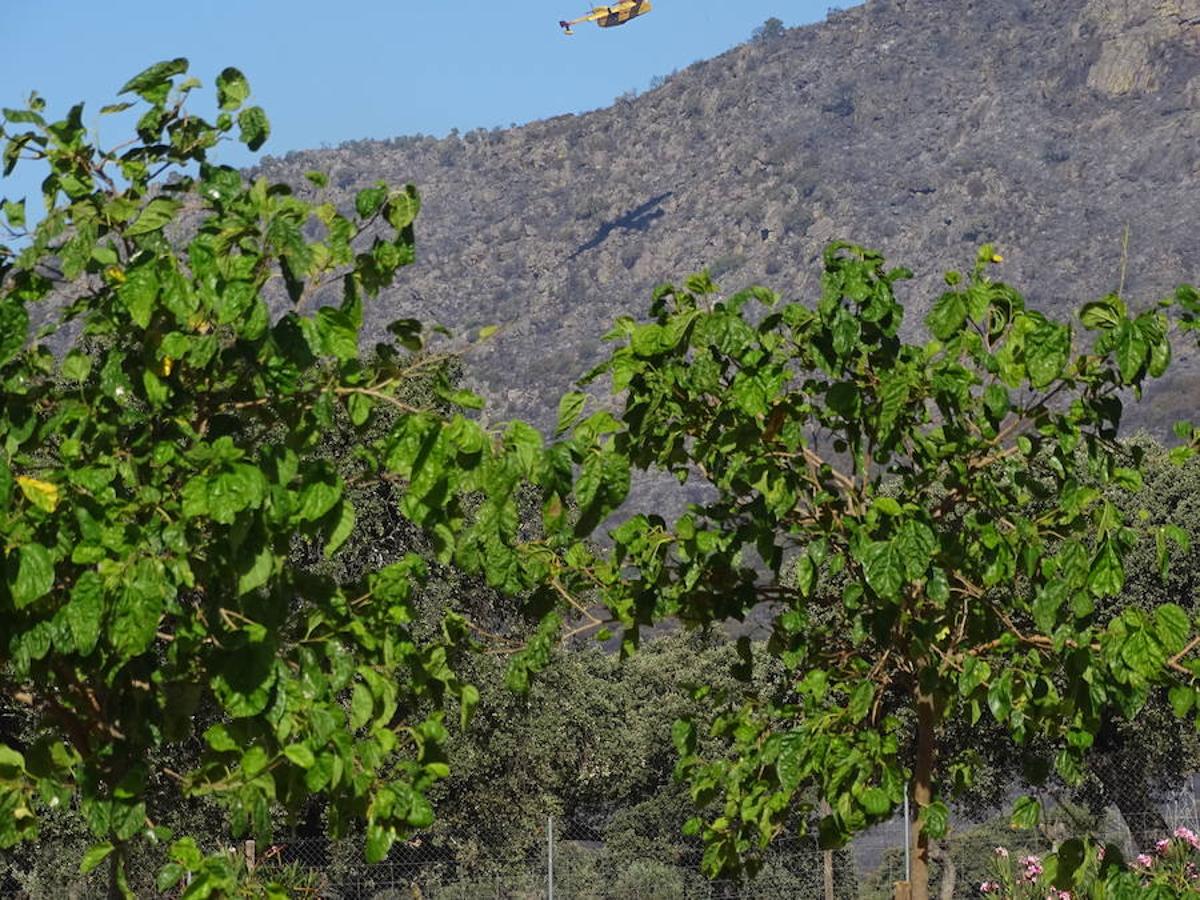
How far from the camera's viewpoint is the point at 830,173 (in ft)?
356

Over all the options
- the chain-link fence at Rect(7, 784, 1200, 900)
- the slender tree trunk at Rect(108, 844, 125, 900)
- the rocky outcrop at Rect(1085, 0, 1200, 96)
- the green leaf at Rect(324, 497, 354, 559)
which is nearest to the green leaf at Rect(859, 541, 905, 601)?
the green leaf at Rect(324, 497, 354, 559)

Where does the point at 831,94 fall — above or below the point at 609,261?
above

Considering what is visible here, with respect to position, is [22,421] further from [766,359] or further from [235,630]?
[766,359]

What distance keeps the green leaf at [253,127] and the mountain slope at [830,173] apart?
79559 millimetres

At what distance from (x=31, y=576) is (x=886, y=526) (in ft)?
8.23

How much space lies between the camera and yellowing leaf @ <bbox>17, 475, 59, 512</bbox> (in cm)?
354

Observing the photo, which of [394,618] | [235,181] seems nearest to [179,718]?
[394,618]

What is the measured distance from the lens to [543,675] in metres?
22.6

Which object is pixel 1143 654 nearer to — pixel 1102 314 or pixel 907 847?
pixel 1102 314

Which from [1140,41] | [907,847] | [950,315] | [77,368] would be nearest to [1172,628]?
[950,315]

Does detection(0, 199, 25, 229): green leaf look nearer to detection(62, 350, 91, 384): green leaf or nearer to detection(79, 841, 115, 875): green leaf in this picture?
detection(62, 350, 91, 384): green leaf

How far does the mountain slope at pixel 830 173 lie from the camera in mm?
93875

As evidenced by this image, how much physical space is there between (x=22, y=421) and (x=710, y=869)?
2901 millimetres

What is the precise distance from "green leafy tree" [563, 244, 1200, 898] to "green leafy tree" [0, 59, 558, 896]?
93 centimetres
